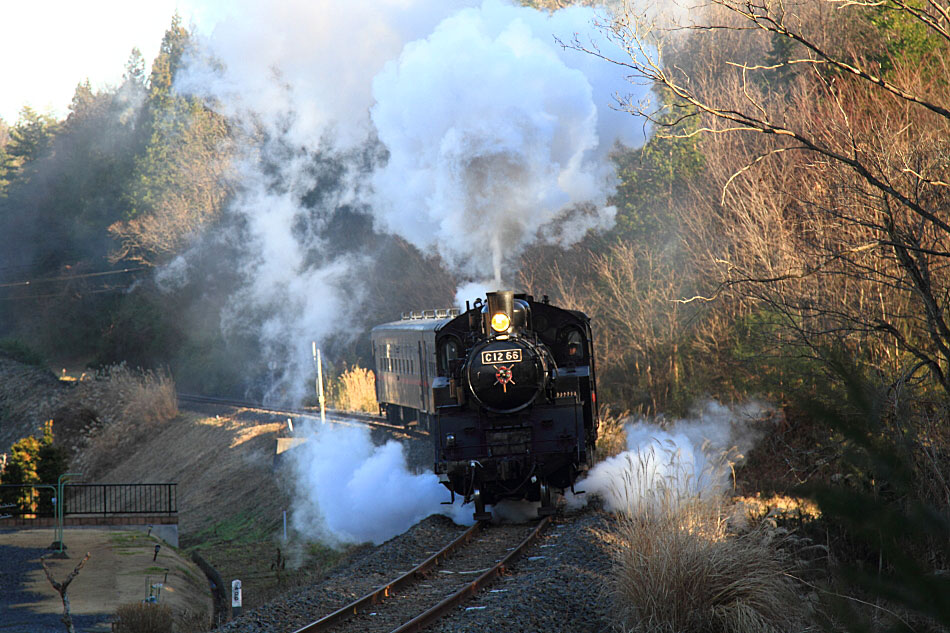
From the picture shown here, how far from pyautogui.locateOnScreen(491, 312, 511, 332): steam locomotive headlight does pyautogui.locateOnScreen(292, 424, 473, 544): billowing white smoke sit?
3.57 m

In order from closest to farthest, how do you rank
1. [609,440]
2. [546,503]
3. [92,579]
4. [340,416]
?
[546,503], [92,579], [609,440], [340,416]

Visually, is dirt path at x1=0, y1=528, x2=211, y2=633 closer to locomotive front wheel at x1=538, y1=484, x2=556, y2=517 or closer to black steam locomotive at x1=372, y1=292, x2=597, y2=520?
black steam locomotive at x1=372, y1=292, x2=597, y2=520

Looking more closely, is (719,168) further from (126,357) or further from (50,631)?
(126,357)

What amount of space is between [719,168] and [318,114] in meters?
19.3

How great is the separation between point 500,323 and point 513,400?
109cm

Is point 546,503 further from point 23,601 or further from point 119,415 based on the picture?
point 119,415

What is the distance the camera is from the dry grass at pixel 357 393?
28828 millimetres

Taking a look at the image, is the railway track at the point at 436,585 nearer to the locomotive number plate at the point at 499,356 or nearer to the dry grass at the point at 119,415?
the locomotive number plate at the point at 499,356

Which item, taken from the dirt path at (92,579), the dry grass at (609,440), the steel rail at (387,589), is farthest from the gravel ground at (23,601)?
the dry grass at (609,440)

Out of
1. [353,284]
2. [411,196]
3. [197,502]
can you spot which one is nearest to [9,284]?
[353,284]

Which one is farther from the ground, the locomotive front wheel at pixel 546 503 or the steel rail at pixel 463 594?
the locomotive front wheel at pixel 546 503

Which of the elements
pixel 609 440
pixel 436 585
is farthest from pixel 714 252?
pixel 436 585

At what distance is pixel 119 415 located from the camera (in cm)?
3616

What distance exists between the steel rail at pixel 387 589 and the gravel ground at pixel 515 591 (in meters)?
0.35
